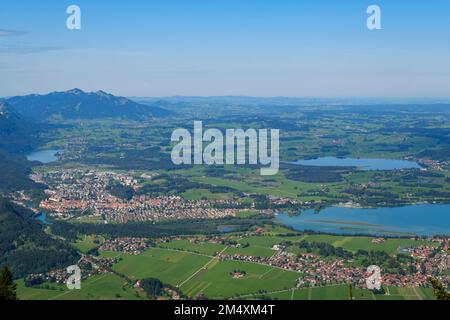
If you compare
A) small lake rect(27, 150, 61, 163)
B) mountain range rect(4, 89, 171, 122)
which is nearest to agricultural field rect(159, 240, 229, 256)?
small lake rect(27, 150, 61, 163)

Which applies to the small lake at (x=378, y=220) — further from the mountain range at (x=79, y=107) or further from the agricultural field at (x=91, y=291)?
the mountain range at (x=79, y=107)

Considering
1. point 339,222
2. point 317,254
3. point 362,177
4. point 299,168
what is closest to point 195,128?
point 299,168

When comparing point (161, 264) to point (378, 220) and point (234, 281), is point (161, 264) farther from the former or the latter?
point (378, 220)

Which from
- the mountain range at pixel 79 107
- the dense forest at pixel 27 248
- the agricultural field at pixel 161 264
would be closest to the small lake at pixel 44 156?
the dense forest at pixel 27 248

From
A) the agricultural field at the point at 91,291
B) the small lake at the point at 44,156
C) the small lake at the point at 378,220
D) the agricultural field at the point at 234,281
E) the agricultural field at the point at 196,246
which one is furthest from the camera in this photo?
the small lake at the point at 44,156

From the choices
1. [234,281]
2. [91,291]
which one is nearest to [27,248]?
[91,291]

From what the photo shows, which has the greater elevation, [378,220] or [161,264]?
[161,264]

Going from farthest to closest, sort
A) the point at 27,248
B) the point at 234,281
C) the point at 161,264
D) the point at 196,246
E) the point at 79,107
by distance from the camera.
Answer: the point at 79,107 → the point at 196,246 → the point at 27,248 → the point at 161,264 → the point at 234,281

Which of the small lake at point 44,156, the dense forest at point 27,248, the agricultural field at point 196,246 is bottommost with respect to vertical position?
the agricultural field at point 196,246
